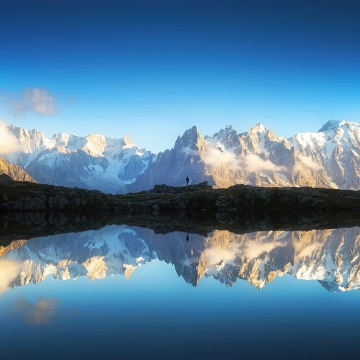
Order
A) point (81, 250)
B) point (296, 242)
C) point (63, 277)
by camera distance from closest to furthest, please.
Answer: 1. point (63, 277)
2. point (81, 250)
3. point (296, 242)

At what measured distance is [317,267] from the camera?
48.8 m

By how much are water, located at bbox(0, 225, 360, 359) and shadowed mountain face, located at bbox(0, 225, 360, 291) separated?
0.20 meters

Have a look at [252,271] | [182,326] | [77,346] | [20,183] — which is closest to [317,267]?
[252,271]

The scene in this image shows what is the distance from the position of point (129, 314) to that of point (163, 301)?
489 centimetres

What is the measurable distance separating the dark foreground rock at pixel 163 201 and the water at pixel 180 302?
10688 centimetres

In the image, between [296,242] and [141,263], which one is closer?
[141,263]

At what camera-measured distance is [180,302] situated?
3316cm

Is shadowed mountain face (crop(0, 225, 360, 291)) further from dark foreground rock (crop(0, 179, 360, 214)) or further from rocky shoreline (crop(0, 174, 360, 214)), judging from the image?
rocky shoreline (crop(0, 174, 360, 214))

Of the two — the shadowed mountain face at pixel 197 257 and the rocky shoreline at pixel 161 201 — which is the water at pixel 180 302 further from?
the rocky shoreline at pixel 161 201

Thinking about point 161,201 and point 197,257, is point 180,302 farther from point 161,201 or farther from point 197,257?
point 161,201

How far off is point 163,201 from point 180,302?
15782cm

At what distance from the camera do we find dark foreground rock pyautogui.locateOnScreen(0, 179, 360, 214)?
554ft

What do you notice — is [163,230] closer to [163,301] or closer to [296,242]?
[296,242]

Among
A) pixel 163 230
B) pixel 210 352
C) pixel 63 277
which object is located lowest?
pixel 210 352
